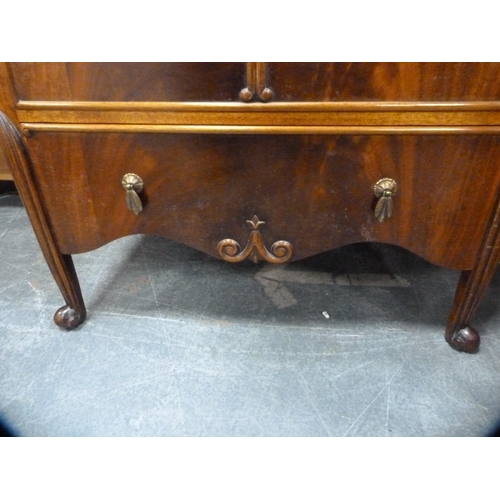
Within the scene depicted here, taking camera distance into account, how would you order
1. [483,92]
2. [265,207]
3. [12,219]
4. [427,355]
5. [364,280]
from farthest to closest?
[12,219], [364,280], [427,355], [265,207], [483,92]

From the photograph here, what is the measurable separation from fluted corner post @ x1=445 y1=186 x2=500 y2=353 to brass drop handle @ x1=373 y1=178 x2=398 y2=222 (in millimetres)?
148

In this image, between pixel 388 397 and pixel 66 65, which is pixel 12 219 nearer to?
pixel 66 65

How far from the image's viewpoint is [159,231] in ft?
2.02

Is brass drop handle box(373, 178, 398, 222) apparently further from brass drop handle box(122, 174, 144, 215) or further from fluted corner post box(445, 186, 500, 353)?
brass drop handle box(122, 174, 144, 215)

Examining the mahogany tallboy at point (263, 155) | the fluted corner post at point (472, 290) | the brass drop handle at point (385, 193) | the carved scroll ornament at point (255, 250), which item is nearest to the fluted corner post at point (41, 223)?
the mahogany tallboy at point (263, 155)

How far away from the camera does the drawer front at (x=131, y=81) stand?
1.55 feet

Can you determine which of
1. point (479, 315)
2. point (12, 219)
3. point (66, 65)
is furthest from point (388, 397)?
point (12, 219)

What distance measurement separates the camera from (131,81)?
49 cm

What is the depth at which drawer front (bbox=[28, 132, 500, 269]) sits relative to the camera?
1.72 feet

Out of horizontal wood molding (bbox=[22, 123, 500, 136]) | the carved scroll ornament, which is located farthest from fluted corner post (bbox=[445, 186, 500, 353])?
the carved scroll ornament

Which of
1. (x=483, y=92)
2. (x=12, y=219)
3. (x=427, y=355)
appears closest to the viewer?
(x=483, y=92)

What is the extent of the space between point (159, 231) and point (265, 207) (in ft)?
0.57

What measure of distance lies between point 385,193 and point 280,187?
144 mm

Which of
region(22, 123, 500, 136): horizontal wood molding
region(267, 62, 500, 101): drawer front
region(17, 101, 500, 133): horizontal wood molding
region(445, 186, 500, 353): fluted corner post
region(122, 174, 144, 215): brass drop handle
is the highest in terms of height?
region(267, 62, 500, 101): drawer front
